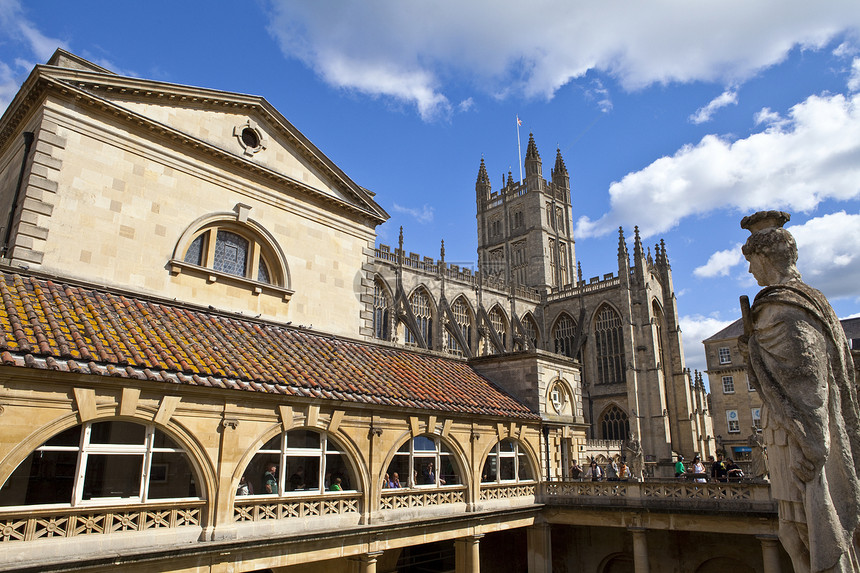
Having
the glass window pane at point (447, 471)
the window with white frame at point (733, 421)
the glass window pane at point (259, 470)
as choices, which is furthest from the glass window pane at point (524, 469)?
the window with white frame at point (733, 421)

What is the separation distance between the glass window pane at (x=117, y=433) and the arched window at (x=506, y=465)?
36.2 feet

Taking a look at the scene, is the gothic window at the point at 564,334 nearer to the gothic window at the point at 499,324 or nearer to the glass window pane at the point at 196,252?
the gothic window at the point at 499,324

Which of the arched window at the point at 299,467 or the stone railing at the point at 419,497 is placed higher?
the arched window at the point at 299,467

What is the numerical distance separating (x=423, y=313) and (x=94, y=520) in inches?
1442

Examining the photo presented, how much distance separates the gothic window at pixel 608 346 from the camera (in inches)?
2078

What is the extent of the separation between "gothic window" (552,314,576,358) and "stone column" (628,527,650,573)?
36.3 meters

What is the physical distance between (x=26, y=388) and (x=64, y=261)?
5.38 m

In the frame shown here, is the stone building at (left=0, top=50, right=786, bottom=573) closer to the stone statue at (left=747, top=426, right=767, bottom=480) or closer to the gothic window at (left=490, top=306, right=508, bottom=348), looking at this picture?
the stone statue at (left=747, top=426, right=767, bottom=480)

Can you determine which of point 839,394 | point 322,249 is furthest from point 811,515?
point 322,249

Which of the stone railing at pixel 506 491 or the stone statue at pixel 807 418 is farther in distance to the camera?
the stone railing at pixel 506 491

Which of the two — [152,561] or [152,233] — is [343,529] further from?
[152,233]

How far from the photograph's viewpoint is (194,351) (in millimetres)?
13477

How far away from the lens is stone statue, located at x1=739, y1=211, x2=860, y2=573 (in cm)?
534

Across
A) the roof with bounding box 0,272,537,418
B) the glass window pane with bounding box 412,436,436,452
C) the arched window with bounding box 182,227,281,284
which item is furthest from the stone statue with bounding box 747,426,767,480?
the arched window with bounding box 182,227,281,284
